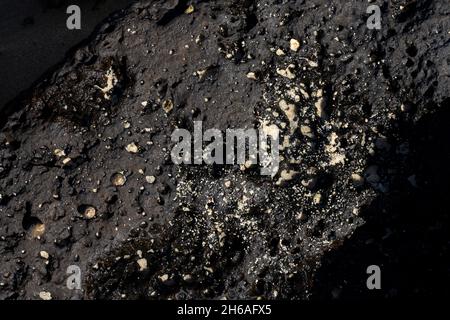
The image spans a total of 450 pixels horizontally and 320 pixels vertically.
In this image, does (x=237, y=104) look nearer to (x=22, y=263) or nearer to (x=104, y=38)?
(x=104, y=38)

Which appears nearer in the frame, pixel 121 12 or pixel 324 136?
pixel 324 136

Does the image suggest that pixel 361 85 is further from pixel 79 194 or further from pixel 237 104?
pixel 79 194

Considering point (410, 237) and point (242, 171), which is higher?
point (242, 171)

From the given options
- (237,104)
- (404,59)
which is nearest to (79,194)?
(237,104)

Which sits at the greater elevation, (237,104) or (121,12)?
(121,12)
